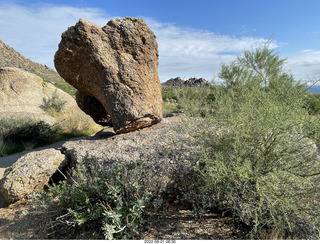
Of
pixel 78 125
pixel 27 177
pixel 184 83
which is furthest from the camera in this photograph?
pixel 78 125

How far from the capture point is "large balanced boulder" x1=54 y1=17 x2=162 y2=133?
4922 mm

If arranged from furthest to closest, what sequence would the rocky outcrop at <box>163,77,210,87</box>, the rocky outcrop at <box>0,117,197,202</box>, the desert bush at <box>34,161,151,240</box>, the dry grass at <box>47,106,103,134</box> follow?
1. the dry grass at <box>47,106,103,134</box>
2. the rocky outcrop at <box>163,77,210,87</box>
3. the rocky outcrop at <box>0,117,197,202</box>
4. the desert bush at <box>34,161,151,240</box>

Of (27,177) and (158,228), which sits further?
(27,177)

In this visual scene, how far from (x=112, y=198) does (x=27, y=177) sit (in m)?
1.98

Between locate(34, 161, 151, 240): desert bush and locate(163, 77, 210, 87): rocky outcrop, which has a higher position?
locate(163, 77, 210, 87): rocky outcrop

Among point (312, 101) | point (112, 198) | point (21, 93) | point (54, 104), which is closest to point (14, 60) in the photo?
point (21, 93)

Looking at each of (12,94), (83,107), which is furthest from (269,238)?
(12,94)

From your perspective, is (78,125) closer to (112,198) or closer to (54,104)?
(54,104)

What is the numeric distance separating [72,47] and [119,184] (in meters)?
3.30

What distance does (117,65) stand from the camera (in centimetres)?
509

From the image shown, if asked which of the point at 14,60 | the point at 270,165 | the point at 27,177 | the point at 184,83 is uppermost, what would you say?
the point at 14,60

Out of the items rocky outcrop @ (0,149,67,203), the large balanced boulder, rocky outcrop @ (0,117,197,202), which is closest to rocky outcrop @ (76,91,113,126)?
the large balanced boulder

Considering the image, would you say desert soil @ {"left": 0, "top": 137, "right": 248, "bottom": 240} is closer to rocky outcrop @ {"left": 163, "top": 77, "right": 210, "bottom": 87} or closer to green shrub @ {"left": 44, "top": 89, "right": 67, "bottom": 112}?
rocky outcrop @ {"left": 163, "top": 77, "right": 210, "bottom": 87}

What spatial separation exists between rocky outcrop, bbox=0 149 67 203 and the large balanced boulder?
1580mm
